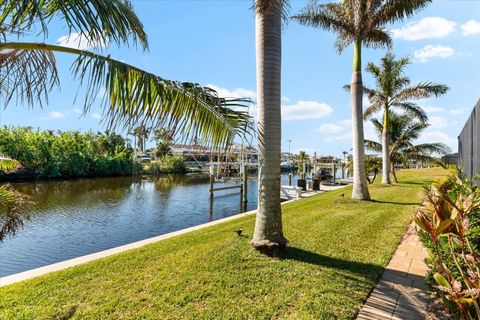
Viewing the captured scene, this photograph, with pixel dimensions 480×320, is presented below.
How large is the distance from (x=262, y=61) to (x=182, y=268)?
3.96 meters

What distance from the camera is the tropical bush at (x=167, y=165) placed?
Result: 53469mm

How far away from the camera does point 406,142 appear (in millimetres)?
22609

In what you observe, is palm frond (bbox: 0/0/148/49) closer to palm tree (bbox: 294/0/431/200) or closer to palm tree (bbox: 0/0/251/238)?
palm tree (bbox: 0/0/251/238)

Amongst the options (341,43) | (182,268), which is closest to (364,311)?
(182,268)

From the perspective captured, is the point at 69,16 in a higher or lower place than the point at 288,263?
higher

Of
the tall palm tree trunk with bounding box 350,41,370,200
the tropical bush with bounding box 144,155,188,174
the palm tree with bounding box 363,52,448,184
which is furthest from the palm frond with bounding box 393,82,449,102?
the tropical bush with bounding box 144,155,188,174

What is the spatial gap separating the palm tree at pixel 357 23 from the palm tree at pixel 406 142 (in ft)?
35.3

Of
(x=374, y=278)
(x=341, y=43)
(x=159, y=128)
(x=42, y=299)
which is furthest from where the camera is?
(x=341, y=43)

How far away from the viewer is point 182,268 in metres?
5.05

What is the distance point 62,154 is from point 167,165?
19088 mm

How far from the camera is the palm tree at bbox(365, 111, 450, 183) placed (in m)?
22.0

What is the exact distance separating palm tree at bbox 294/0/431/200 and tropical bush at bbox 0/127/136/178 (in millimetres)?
A: 24100

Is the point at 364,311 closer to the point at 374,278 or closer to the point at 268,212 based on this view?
the point at 374,278

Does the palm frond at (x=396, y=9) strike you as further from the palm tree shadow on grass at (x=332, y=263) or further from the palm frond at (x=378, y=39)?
the palm tree shadow on grass at (x=332, y=263)
